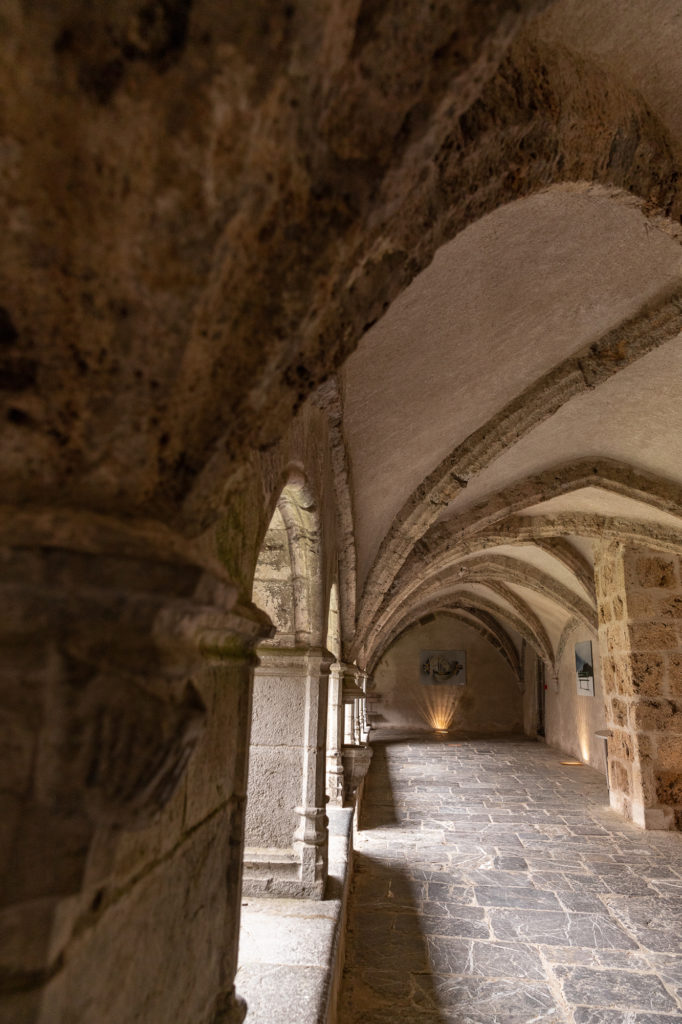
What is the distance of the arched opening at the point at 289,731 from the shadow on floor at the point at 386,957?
0.56 meters

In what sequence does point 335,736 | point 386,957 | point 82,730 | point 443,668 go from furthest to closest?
point 443,668, point 335,736, point 386,957, point 82,730

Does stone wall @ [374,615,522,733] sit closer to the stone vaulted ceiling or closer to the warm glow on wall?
the warm glow on wall

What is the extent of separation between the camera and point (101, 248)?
1.98 feet

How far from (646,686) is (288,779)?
4.25m

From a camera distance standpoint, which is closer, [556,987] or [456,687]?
[556,987]

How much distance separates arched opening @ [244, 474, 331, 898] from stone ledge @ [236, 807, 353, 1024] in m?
0.14

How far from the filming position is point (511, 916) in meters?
3.82

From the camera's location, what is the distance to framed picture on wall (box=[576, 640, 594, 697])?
31.7 ft

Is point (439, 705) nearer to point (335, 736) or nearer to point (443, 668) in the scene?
point (443, 668)

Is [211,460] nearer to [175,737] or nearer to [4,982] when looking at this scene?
[175,737]

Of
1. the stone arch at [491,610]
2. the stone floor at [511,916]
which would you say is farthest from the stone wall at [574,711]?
the stone floor at [511,916]

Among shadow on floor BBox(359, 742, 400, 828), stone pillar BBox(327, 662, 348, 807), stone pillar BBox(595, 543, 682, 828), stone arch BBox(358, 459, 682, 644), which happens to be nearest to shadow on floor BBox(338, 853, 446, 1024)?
stone pillar BBox(327, 662, 348, 807)

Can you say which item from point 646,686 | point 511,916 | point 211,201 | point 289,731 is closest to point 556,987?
point 511,916

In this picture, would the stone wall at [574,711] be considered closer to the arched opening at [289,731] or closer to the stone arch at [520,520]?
the stone arch at [520,520]
